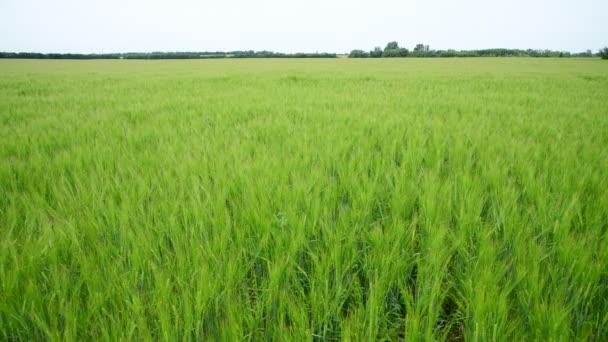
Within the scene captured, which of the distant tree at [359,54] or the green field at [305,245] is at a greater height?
the distant tree at [359,54]

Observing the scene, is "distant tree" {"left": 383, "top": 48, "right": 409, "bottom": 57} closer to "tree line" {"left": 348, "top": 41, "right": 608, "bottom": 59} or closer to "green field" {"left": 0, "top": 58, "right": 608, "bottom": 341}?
"tree line" {"left": 348, "top": 41, "right": 608, "bottom": 59}

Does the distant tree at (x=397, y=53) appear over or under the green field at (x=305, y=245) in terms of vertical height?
over

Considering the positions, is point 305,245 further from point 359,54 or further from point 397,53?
point 397,53

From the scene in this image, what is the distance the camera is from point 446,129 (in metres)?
2.72

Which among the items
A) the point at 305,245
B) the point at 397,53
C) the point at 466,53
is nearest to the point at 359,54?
the point at 397,53

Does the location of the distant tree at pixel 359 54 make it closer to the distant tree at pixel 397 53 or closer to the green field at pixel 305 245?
the distant tree at pixel 397 53

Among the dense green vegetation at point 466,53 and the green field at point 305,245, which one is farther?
the dense green vegetation at point 466,53

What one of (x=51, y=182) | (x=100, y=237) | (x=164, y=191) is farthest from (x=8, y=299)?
(x=51, y=182)

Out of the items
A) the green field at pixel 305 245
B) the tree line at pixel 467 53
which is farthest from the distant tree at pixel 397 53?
the green field at pixel 305 245

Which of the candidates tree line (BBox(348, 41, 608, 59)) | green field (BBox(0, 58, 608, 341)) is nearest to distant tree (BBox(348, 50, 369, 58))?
tree line (BBox(348, 41, 608, 59))

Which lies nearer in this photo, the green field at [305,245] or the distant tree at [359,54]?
the green field at [305,245]

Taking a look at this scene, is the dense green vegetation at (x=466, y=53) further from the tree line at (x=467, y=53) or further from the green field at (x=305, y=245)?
the green field at (x=305, y=245)

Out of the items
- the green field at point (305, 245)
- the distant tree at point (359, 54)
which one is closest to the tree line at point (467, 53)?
the distant tree at point (359, 54)

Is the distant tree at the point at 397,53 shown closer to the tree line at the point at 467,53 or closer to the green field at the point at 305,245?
the tree line at the point at 467,53
